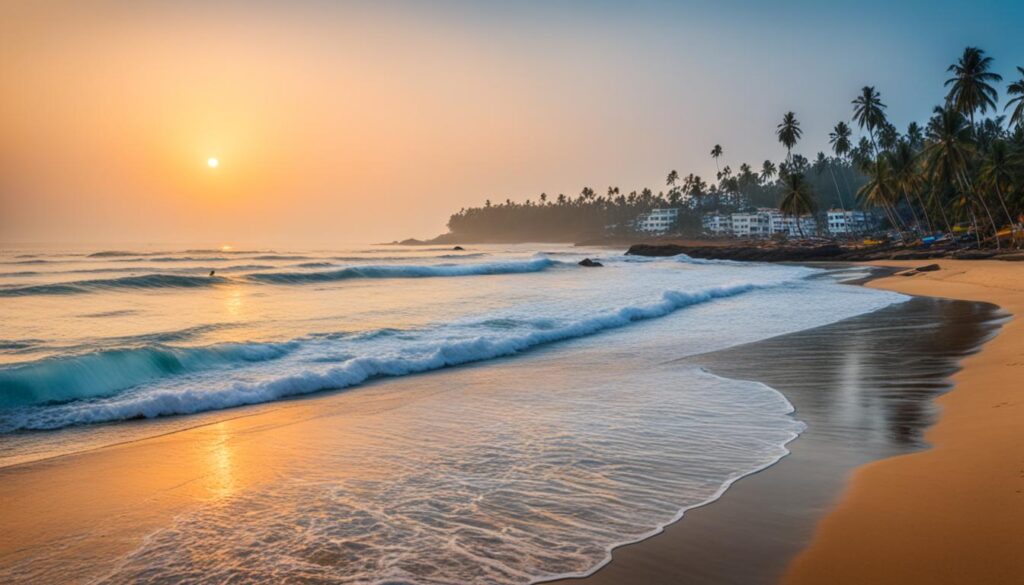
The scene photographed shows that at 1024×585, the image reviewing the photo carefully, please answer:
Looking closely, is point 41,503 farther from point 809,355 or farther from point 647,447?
point 809,355

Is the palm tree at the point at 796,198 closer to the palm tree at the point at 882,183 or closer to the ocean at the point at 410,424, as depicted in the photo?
the palm tree at the point at 882,183

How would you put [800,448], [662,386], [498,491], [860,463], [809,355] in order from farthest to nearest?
[809,355] → [662,386] → [800,448] → [860,463] → [498,491]

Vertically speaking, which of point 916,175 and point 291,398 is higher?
point 916,175

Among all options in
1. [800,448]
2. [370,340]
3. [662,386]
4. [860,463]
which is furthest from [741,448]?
[370,340]

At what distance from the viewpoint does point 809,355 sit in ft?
38.6

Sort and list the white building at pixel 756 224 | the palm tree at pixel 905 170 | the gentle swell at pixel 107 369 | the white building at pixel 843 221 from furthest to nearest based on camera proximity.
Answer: the white building at pixel 756 224 < the white building at pixel 843 221 < the palm tree at pixel 905 170 < the gentle swell at pixel 107 369

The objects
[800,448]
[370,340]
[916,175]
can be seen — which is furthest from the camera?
[916,175]

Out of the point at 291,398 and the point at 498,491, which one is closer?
the point at 498,491

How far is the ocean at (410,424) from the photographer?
13.4ft

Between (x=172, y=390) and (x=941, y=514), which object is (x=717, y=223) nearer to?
(x=172, y=390)

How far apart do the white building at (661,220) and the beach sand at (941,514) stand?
166 m

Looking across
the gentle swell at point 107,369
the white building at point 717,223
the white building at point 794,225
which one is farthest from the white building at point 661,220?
the gentle swell at point 107,369

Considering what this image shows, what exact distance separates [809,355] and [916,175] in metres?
62.0

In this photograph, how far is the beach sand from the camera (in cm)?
342
